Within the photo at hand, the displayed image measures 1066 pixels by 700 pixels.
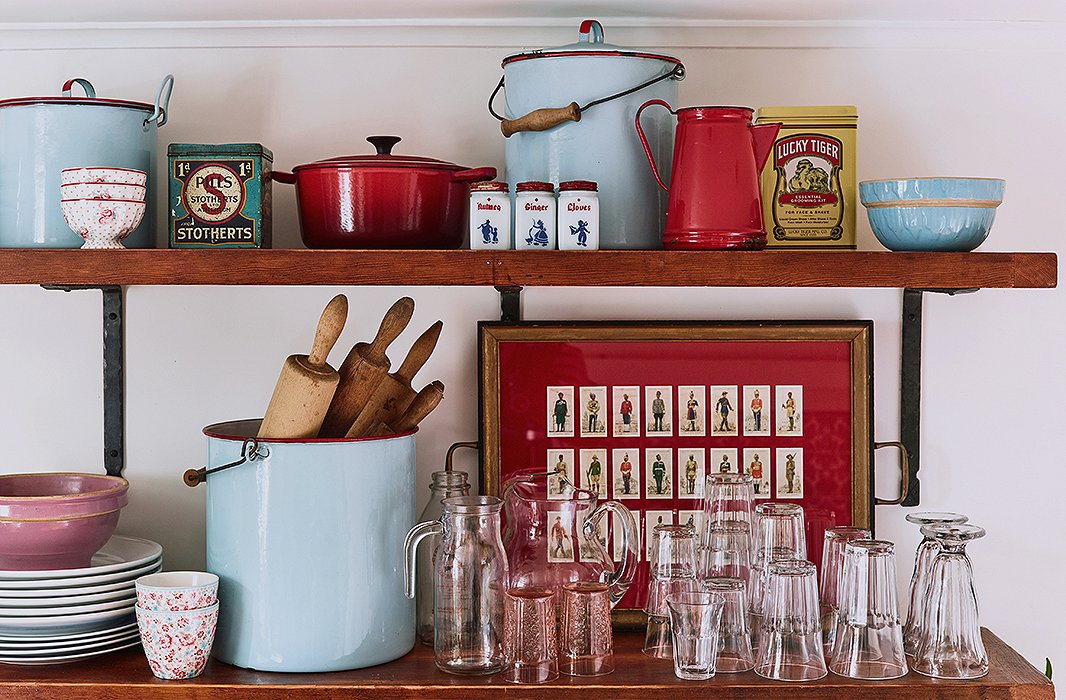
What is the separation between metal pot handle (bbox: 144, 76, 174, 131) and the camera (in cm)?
128

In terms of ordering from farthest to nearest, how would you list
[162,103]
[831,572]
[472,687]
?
[162,103] → [831,572] → [472,687]

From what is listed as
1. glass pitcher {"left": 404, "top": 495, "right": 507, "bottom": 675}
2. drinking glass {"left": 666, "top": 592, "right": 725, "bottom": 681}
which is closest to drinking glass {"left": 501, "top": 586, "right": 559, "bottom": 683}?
glass pitcher {"left": 404, "top": 495, "right": 507, "bottom": 675}

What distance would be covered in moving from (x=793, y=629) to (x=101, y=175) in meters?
0.88

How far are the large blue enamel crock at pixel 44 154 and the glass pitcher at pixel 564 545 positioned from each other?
1.96 feet

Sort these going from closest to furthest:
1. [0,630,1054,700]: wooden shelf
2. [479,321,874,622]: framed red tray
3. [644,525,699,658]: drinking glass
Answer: [0,630,1054,700]: wooden shelf
[644,525,699,658]: drinking glass
[479,321,874,622]: framed red tray

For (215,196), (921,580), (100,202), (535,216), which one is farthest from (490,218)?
(921,580)

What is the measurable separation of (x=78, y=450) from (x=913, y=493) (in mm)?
1082

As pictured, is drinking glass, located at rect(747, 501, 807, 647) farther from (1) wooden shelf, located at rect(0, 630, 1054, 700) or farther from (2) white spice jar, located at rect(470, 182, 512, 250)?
(2) white spice jar, located at rect(470, 182, 512, 250)

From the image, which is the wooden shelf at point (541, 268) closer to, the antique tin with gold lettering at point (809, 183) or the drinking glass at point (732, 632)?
the antique tin with gold lettering at point (809, 183)

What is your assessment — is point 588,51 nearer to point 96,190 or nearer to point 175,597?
point 96,190

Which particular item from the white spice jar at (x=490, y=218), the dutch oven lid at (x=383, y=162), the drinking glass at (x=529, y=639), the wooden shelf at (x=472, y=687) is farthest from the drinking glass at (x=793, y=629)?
the dutch oven lid at (x=383, y=162)

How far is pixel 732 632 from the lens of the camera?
3.93ft

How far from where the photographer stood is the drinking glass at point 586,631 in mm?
1187

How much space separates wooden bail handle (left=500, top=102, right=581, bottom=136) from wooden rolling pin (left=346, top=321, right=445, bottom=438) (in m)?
0.24
